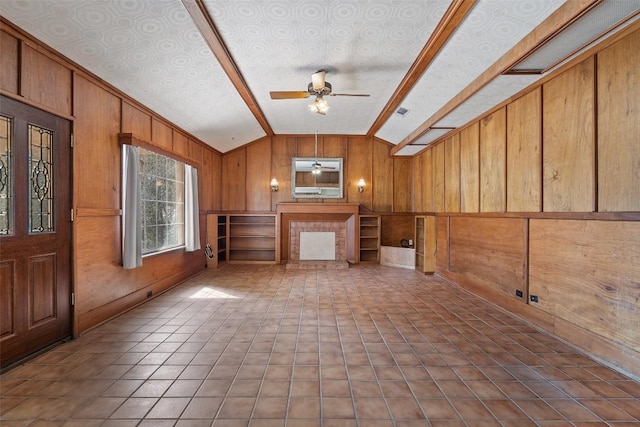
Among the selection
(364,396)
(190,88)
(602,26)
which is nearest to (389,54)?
(602,26)

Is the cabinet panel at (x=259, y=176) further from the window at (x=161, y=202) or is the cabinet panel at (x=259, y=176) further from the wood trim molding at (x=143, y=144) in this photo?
the wood trim molding at (x=143, y=144)

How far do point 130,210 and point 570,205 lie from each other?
5119 mm

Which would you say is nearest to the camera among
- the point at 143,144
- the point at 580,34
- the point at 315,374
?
the point at 315,374

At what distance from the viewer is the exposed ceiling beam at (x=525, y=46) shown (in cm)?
216

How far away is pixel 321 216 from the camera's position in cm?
716

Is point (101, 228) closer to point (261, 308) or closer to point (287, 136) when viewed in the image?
point (261, 308)

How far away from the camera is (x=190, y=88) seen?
13.1ft

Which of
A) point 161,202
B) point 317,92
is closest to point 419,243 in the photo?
point 317,92

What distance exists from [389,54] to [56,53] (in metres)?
3.50

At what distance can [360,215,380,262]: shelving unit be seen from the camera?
735 cm

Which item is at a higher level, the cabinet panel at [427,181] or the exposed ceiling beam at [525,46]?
the exposed ceiling beam at [525,46]

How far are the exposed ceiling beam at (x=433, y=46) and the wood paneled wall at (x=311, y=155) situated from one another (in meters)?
2.42

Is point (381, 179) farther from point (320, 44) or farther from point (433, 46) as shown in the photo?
point (320, 44)

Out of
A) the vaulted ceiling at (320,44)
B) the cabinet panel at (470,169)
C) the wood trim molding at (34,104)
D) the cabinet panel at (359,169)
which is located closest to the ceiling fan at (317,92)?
the vaulted ceiling at (320,44)
